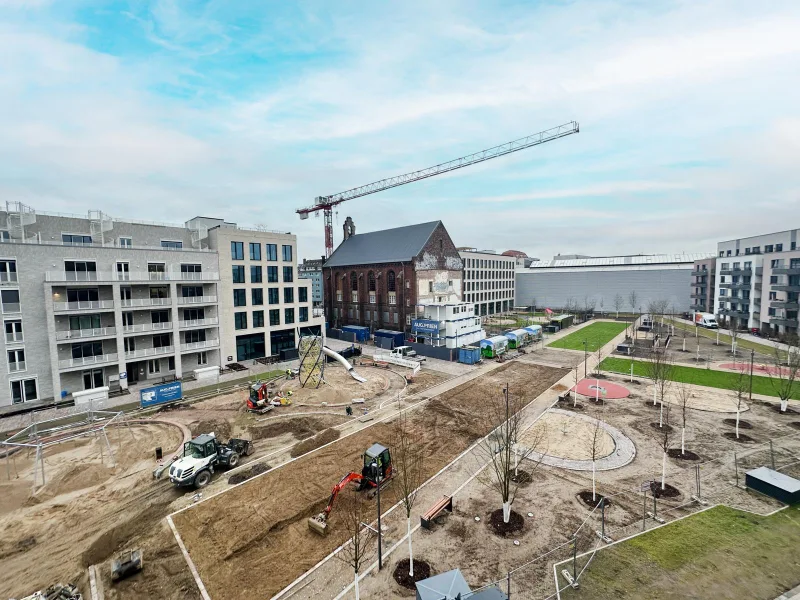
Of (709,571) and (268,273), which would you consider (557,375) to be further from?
(268,273)

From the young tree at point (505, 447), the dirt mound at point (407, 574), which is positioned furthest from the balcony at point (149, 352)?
the dirt mound at point (407, 574)

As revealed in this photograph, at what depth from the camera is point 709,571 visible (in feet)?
42.4

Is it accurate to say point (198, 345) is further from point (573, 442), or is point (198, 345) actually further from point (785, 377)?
point (785, 377)

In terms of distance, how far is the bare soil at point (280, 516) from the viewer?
531 inches

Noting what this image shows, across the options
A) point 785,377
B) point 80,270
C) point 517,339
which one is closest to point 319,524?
point 80,270

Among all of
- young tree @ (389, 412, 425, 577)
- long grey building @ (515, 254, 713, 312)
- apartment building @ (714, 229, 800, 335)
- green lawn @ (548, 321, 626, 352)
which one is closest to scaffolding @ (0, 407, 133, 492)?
A: young tree @ (389, 412, 425, 577)

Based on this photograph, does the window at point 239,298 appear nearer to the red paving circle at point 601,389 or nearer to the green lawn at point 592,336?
the red paving circle at point 601,389

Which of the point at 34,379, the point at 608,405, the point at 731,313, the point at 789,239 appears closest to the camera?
the point at 608,405

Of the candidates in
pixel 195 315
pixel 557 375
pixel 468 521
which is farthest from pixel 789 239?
pixel 195 315

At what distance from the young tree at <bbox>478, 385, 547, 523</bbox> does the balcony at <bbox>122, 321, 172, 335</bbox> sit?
119 feet

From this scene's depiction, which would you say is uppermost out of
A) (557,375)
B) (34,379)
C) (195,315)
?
(195,315)

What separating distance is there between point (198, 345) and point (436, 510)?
37.3 metres

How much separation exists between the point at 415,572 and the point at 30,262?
139ft

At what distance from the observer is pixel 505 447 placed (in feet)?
57.7
